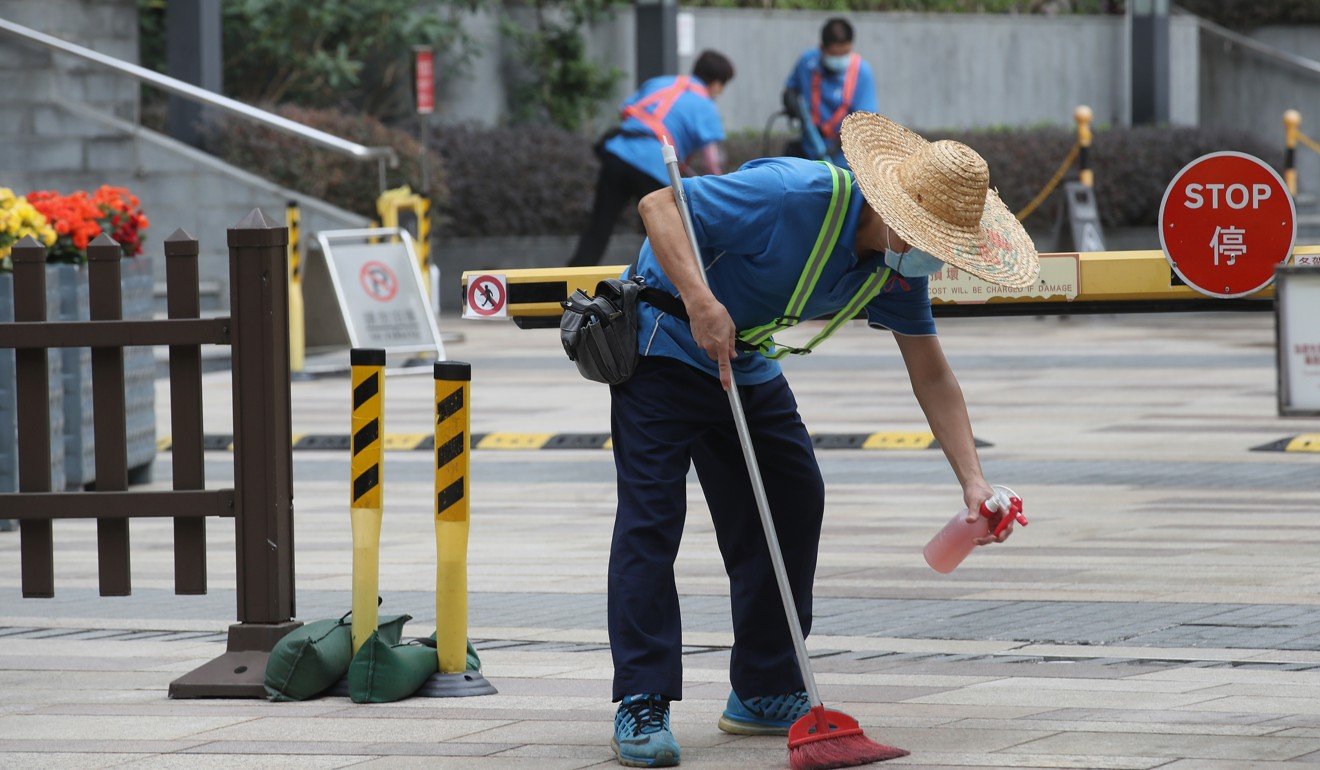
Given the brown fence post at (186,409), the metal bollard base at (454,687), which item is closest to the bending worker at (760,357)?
the metal bollard base at (454,687)

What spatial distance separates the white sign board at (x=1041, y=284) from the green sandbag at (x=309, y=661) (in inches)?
103

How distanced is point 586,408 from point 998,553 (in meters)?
5.10

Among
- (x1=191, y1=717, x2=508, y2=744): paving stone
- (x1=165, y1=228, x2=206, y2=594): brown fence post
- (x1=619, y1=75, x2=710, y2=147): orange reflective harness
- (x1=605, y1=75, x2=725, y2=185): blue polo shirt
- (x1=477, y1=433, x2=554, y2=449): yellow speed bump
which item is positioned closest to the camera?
(x1=191, y1=717, x2=508, y2=744): paving stone

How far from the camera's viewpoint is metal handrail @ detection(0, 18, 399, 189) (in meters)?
17.0

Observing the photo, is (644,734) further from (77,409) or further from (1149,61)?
(1149,61)

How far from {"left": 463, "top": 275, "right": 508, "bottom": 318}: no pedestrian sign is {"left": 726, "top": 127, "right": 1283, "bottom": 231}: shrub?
48.2 ft

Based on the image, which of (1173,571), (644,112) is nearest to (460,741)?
(1173,571)

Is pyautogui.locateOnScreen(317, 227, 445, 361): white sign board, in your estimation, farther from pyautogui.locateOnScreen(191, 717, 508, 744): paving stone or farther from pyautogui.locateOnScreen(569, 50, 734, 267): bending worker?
pyautogui.locateOnScreen(191, 717, 508, 744): paving stone

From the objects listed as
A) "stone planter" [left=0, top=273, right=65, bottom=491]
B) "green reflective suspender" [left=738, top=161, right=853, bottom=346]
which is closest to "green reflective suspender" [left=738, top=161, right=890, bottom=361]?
"green reflective suspender" [left=738, top=161, right=853, bottom=346]

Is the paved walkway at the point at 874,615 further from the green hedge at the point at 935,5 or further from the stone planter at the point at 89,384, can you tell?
the green hedge at the point at 935,5

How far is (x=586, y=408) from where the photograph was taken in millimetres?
12758

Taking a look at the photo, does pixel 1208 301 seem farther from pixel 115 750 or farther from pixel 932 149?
pixel 115 750

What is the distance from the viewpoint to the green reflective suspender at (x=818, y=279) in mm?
4812

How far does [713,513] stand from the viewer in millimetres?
5301
